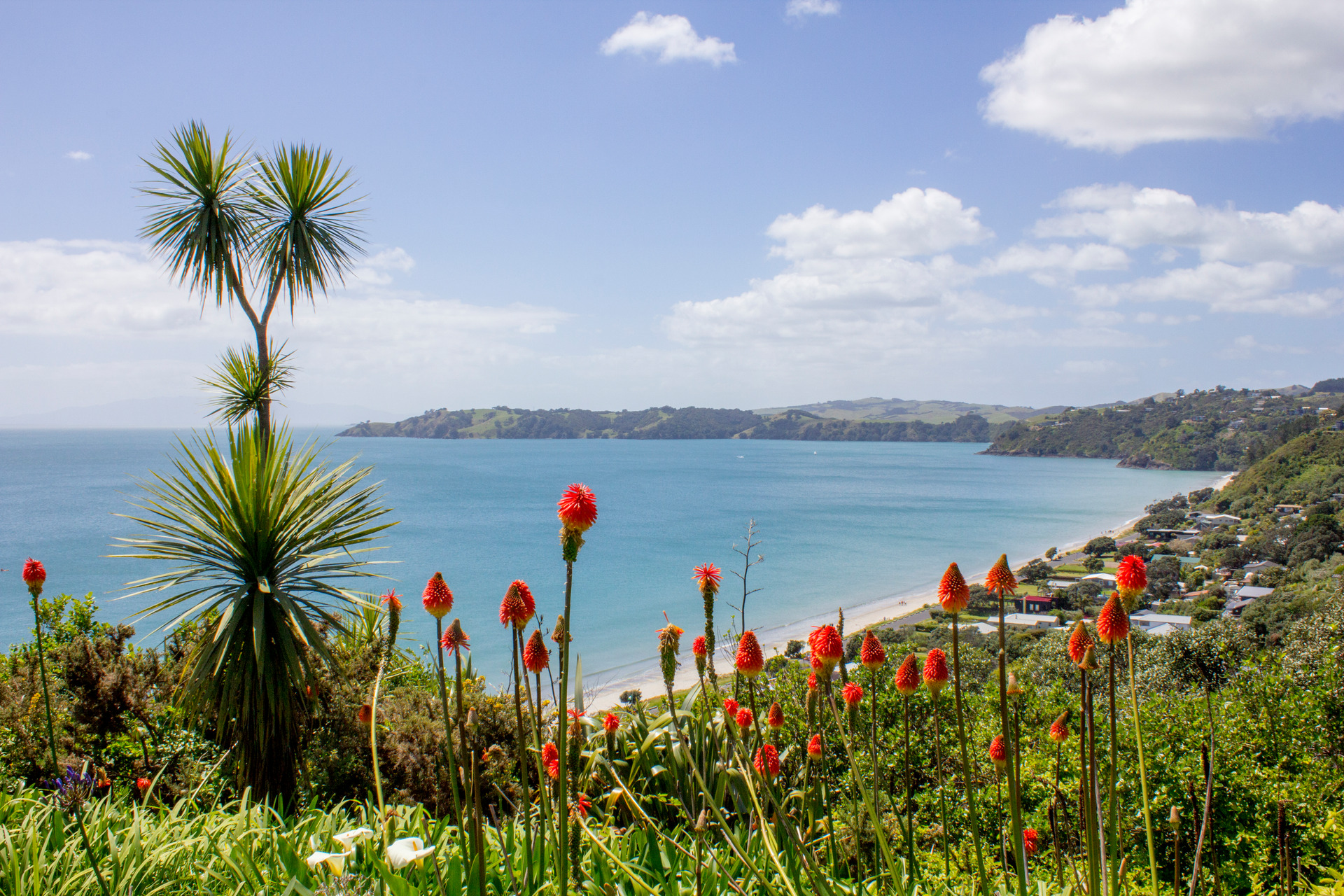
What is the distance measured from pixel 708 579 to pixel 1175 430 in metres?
175

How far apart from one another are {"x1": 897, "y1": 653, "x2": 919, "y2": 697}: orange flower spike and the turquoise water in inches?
158

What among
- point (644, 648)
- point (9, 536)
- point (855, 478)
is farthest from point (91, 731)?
point (855, 478)

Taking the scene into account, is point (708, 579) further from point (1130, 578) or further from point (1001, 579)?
point (1130, 578)

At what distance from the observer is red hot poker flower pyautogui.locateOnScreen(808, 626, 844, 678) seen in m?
2.38

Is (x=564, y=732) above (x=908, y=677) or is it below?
above

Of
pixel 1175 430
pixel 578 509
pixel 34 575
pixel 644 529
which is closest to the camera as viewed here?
pixel 578 509

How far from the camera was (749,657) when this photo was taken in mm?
2619

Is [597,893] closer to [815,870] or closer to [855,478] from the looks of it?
[815,870]

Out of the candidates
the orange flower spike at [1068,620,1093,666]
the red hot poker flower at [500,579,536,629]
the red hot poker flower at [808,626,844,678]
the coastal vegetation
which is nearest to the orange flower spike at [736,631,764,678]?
the coastal vegetation

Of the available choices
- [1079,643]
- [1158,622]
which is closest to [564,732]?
[1079,643]

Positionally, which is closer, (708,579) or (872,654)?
(872,654)

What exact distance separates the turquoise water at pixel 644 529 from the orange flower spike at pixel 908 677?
13.2 ft

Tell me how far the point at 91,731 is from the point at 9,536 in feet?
228

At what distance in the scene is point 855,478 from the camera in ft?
406
